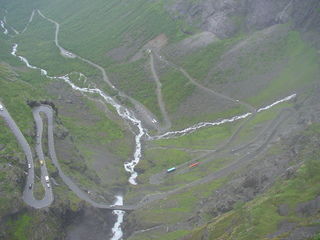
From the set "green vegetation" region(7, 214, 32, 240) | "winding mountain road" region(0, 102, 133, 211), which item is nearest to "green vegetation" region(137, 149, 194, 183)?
"winding mountain road" region(0, 102, 133, 211)

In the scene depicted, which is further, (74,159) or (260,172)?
(74,159)

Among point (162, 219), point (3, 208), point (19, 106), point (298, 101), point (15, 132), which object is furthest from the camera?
point (298, 101)

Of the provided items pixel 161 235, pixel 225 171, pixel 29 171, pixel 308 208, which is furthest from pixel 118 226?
pixel 308 208

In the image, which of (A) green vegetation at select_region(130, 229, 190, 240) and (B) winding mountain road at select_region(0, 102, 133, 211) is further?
(B) winding mountain road at select_region(0, 102, 133, 211)

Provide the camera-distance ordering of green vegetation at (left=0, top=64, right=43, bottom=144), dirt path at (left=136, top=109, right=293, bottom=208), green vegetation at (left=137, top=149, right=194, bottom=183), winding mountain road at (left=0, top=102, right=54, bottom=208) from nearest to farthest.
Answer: winding mountain road at (left=0, top=102, right=54, bottom=208)
dirt path at (left=136, top=109, right=293, bottom=208)
green vegetation at (left=0, top=64, right=43, bottom=144)
green vegetation at (left=137, top=149, right=194, bottom=183)

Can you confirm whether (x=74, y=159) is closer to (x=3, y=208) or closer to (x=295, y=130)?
(x=3, y=208)

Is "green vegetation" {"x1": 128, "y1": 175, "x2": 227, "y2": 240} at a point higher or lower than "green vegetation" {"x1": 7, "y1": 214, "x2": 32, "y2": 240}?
higher

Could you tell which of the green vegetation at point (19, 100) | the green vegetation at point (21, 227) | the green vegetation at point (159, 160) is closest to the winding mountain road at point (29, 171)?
the green vegetation at point (19, 100)

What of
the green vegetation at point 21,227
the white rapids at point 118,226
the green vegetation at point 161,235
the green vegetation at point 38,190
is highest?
the green vegetation at point 38,190

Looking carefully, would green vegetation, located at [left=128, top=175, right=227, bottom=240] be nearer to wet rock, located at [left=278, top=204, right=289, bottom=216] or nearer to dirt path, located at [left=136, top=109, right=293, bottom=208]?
dirt path, located at [left=136, top=109, right=293, bottom=208]

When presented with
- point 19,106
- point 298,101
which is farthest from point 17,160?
point 298,101

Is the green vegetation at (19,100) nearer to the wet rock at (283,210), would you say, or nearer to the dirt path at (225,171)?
the dirt path at (225,171)
